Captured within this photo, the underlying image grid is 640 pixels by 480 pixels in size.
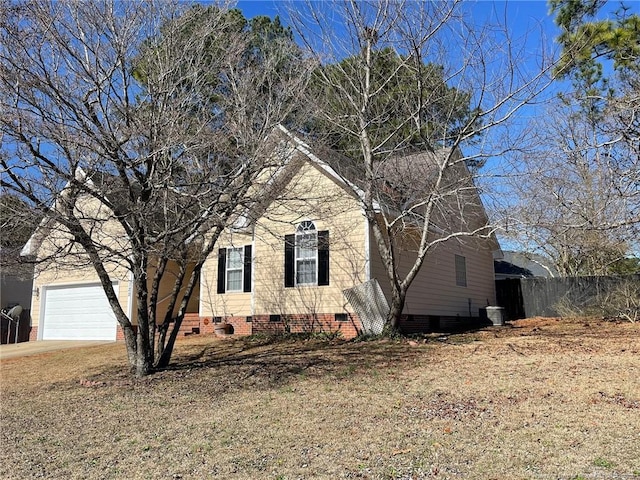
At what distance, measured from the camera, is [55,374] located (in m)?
10.6

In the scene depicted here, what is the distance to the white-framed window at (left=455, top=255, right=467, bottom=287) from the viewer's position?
17.8 metres

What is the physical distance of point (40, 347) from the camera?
15.9 meters

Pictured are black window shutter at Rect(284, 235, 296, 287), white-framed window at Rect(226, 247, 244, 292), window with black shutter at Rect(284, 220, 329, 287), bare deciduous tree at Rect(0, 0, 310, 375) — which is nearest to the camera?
bare deciduous tree at Rect(0, 0, 310, 375)

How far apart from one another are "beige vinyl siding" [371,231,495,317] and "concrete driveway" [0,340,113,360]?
9280 millimetres

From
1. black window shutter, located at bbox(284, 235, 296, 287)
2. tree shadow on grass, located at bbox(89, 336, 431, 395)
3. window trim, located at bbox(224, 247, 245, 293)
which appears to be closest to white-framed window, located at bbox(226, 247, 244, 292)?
window trim, located at bbox(224, 247, 245, 293)

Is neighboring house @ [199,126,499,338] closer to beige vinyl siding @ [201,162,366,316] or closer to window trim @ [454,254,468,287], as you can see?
beige vinyl siding @ [201,162,366,316]

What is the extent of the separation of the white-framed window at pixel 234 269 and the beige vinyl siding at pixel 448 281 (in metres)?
4.36

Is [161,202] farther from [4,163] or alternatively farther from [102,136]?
[4,163]

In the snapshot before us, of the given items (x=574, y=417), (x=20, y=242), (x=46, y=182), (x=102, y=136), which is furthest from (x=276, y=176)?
(x=574, y=417)

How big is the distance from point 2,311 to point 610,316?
20874mm

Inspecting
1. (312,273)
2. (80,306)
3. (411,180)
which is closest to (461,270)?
(312,273)

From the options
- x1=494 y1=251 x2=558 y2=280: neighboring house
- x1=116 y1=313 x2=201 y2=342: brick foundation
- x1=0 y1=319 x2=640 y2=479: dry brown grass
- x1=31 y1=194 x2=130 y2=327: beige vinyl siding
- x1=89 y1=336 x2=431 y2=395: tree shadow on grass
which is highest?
x1=494 y1=251 x2=558 y2=280: neighboring house

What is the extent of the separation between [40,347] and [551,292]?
1734 centimetres

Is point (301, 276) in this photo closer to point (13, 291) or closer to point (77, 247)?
point (77, 247)
